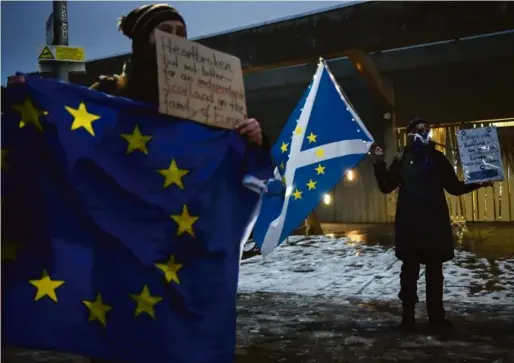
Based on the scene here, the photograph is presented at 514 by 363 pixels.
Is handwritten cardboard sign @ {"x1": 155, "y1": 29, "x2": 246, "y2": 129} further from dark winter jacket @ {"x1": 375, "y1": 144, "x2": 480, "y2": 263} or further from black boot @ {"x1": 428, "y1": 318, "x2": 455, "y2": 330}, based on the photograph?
black boot @ {"x1": 428, "y1": 318, "x2": 455, "y2": 330}

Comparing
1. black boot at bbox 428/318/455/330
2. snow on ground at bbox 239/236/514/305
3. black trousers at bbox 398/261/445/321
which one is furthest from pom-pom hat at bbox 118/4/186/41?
snow on ground at bbox 239/236/514/305

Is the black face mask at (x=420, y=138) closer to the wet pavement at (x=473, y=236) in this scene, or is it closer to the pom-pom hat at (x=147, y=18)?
the pom-pom hat at (x=147, y=18)

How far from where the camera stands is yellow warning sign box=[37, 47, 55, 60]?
22.4ft

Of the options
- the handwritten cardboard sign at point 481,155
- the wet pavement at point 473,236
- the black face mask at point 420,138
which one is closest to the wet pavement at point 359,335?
the handwritten cardboard sign at point 481,155

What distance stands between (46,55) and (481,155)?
15.7 feet

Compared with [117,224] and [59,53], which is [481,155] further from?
[59,53]

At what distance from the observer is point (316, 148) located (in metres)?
5.29

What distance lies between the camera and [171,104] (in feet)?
8.46

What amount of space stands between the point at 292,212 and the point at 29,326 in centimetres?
279

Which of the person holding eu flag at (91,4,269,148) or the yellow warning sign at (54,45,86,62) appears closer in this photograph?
the person holding eu flag at (91,4,269,148)

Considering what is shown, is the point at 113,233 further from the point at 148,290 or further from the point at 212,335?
the point at 212,335

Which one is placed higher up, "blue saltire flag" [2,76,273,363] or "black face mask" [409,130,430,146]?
"black face mask" [409,130,430,146]

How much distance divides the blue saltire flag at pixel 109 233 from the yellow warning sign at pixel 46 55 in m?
4.60

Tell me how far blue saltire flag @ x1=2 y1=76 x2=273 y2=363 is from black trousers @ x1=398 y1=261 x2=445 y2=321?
2768 millimetres
